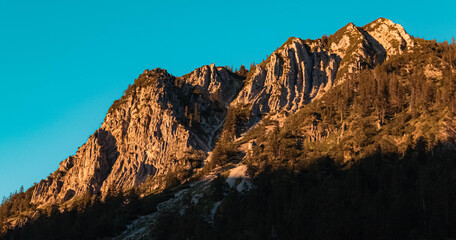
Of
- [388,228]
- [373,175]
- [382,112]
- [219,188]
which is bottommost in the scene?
[388,228]

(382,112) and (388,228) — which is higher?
(382,112)

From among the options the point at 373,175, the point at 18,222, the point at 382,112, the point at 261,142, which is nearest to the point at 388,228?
the point at 373,175

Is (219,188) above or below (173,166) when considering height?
below

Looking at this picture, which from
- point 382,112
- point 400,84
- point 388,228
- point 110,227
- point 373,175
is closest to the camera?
point 388,228

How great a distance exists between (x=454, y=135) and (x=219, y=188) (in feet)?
222

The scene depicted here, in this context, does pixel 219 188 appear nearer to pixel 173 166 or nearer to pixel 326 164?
pixel 326 164

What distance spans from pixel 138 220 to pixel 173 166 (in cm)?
4310

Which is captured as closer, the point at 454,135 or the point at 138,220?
the point at 454,135

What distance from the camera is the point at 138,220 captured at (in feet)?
488

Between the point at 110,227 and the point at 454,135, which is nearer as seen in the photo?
the point at 454,135

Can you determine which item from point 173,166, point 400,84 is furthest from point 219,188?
point 400,84

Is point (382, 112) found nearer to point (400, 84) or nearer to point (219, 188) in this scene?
point (400, 84)

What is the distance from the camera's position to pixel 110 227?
465 feet

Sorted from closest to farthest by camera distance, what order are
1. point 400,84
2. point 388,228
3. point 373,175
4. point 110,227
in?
point 388,228, point 373,175, point 110,227, point 400,84
